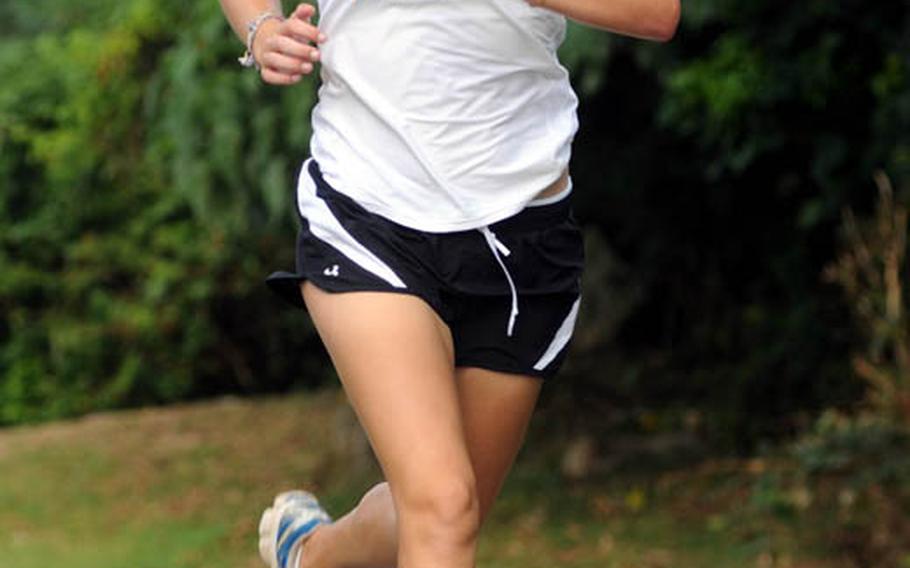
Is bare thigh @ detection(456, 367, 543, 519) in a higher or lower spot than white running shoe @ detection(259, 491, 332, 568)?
higher

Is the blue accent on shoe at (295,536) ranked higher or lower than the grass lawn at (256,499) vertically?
higher

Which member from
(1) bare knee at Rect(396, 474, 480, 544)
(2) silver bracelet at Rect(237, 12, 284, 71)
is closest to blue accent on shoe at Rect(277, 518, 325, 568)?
(1) bare knee at Rect(396, 474, 480, 544)

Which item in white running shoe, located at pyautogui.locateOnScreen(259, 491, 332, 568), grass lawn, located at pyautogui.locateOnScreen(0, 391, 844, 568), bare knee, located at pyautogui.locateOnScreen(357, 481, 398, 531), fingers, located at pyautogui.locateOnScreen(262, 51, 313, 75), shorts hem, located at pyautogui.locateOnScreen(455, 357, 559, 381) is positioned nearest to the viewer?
fingers, located at pyautogui.locateOnScreen(262, 51, 313, 75)

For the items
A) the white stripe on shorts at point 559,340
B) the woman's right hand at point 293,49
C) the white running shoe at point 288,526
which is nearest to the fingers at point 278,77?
the woman's right hand at point 293,49

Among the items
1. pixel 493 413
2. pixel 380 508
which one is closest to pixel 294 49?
pixel 493 413

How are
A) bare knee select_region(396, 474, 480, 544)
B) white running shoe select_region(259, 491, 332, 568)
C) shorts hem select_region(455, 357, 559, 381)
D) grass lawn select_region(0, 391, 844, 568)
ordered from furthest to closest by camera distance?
1. grass lawn select_region(0, 391, 844, 568)
2. white running shoe select_region(259, 491, 332, 568)
3. shorts hem select_region(455, 357, 559, 381)
4. bare knee select_region(396, 474, 480, 544)

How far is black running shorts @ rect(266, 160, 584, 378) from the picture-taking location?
338 centimetres

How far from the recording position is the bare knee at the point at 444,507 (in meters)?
3.24

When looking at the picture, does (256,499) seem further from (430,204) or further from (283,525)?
(430,204)

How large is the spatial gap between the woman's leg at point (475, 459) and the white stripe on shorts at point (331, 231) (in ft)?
1.10

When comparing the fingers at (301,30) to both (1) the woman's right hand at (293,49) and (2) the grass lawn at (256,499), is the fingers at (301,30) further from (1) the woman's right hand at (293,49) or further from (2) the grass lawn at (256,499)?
(2) the grass lawn at (256,499)

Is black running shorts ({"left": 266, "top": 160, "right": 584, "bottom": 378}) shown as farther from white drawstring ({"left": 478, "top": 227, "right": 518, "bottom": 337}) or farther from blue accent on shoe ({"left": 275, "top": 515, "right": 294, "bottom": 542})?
blue accent on shoe ({"left": 275, "top": 515, "right": 294, "bottom": 542})

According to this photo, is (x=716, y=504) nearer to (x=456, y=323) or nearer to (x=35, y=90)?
(x=456, y=323)

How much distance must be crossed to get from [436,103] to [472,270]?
1.06 ft
